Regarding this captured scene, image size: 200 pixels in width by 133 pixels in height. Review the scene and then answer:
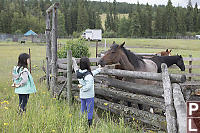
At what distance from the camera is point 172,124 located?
3.13 metres

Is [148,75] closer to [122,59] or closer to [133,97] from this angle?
[133,97]

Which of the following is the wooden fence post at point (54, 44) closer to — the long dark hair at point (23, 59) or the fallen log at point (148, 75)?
the long dark hair at point (23, 59)

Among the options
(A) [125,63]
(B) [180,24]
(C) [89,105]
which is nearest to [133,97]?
(C) [89,105]

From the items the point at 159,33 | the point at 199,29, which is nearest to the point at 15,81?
the point at 159,33

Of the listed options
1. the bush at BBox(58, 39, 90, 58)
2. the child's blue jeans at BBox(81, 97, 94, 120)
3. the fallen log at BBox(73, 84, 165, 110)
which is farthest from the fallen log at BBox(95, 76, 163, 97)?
the bush at BBox(58, 39, 90, 58)

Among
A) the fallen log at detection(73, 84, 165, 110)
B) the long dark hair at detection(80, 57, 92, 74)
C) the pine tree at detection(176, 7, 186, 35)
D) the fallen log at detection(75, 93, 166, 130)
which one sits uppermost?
the pine tree at detection(176, 7, 186, 35)

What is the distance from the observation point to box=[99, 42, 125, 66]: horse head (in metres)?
5.38

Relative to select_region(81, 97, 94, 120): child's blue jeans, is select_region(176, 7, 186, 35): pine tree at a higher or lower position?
higher

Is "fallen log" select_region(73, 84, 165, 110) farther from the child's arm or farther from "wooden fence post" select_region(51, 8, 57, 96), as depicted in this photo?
the child's arm

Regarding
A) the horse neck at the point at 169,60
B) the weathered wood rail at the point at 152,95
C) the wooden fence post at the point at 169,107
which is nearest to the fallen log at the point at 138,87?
the weathered wood rail at the point at 152,95

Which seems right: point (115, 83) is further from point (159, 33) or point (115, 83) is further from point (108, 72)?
point (159, 33)

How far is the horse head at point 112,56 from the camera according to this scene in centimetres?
538

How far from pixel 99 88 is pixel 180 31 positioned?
95.0 m

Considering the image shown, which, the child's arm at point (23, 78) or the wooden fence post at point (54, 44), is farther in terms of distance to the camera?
the wooden fence post at point (54, 44)
